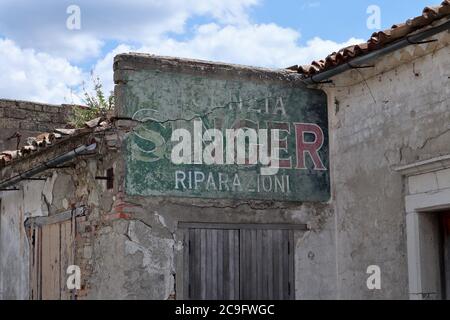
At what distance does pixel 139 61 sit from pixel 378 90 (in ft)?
8.44

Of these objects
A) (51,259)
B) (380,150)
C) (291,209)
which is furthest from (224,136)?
(51,259)

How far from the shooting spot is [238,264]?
336 inches

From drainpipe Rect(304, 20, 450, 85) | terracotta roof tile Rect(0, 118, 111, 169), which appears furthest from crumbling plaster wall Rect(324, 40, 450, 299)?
terracotta roof tile Rect(0, 118, 111, 169)

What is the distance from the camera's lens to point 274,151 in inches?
348

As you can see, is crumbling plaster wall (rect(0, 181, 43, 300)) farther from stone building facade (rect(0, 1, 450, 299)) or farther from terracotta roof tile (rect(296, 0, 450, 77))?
terracotta roof tile (rect(296, 0, 450, 77))

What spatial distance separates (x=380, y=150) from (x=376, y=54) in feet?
3.41

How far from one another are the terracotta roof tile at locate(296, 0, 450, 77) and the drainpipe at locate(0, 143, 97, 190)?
2629 mm

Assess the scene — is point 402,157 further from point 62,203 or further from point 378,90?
point 62,203

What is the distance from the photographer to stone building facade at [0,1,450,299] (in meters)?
7.70

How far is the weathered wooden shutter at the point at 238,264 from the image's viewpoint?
8.34 meters

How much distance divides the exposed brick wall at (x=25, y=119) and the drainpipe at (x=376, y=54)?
692 cm
